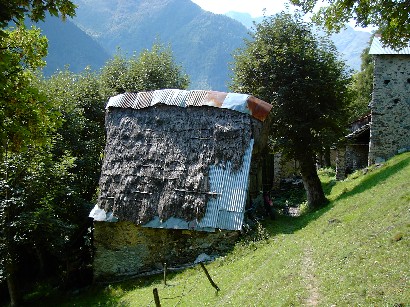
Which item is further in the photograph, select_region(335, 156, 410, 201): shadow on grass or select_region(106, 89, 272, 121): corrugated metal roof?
select_region(106, 89, 272, 121): corrugated metal roof

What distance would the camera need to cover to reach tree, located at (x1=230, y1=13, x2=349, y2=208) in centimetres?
2227

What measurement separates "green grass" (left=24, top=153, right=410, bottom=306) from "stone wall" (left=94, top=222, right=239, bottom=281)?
863 mm

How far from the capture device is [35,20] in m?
8.03

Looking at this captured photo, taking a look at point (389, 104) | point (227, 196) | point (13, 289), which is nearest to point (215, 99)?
point (227, 196)

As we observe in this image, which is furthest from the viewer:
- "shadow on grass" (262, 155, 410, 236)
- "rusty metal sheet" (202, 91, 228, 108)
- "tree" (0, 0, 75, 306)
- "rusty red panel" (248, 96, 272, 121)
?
"rusty metal sheet" (202, 91, 228, 108)

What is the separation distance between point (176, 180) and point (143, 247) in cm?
348

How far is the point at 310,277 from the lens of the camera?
10.1 meters

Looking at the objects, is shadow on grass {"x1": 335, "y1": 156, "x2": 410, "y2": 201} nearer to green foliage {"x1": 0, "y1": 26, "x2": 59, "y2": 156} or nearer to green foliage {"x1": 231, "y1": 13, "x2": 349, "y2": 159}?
green foliage {"x1": 231, "y1": 13, "x2": 349, "y2": 159}

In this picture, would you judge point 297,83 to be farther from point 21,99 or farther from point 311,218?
point 21,99

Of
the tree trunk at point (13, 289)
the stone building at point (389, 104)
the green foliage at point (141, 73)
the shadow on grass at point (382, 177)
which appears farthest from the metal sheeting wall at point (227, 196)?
the green foliage at point (141, 73)

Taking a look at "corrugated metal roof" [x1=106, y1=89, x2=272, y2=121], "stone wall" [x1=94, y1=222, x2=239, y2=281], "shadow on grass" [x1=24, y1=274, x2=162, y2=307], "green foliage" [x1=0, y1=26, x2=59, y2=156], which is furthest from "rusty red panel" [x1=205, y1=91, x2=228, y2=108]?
"green foliage" [x1=0, y1=26, x2=59, y2=156]

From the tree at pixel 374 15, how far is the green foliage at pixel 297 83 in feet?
32.1

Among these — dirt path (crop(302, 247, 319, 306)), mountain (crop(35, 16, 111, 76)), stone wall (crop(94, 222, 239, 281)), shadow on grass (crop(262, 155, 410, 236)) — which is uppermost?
mountain (crop(35, 16, 111, 76))

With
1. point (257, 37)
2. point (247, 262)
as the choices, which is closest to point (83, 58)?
point (257, 37)
